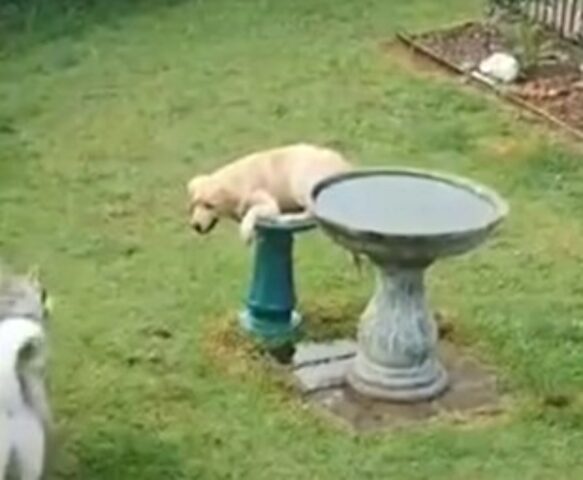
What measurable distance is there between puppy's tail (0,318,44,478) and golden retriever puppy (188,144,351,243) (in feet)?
5.23

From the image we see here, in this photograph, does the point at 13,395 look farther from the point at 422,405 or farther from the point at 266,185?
the point at 266,185

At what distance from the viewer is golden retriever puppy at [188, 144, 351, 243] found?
8.12 meters

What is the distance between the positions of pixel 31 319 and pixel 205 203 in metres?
1.94

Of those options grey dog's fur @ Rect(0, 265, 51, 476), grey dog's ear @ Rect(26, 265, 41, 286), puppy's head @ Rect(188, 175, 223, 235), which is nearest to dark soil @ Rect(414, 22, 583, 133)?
puppy's head @ Rect(188, 175, 223, 235)

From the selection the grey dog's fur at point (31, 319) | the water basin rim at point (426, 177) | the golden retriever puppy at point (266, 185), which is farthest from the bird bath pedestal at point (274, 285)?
the grey dog's fur at point (31, 319)

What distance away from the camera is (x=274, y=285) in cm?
807

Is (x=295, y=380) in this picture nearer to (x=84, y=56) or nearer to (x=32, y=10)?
(x=84, y=56)

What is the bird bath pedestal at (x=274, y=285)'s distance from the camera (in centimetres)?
796

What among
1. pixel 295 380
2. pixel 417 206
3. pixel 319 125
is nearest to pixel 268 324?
pixel 295 380

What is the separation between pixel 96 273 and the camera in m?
8.79

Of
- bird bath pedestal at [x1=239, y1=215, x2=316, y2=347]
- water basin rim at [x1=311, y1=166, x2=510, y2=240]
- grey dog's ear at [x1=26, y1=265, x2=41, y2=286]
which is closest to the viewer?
water basin rim at [x1=311, y1=166, x2=510, y2=240]

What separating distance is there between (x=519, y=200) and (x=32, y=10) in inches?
160

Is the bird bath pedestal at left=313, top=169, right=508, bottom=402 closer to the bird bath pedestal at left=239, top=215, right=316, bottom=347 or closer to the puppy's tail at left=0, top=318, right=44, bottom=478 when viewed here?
the bird bath pedestal at left=239, top=215, right=316, bottom=347

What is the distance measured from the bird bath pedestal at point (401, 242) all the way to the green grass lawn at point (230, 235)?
0.28m
